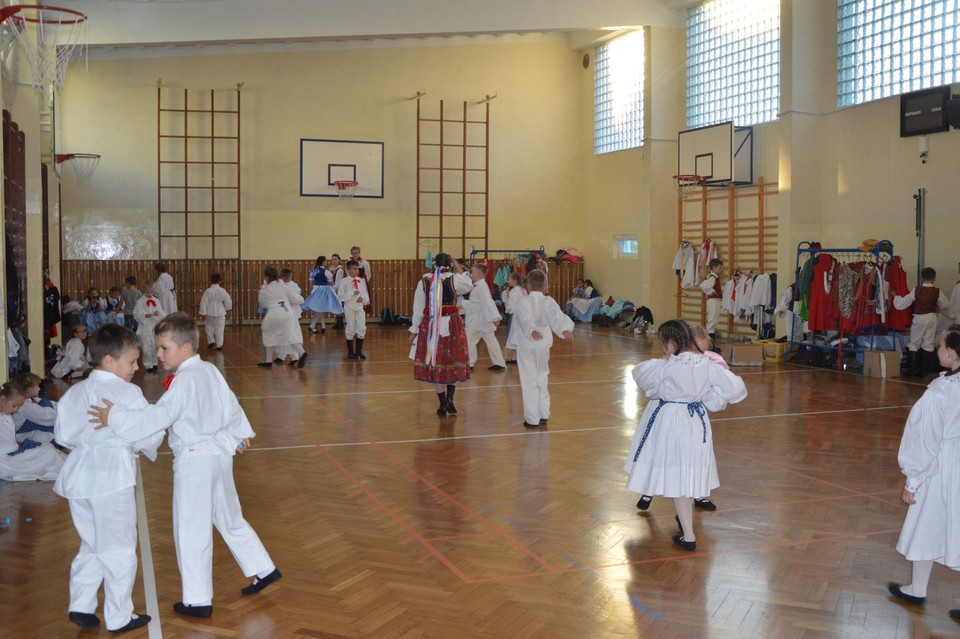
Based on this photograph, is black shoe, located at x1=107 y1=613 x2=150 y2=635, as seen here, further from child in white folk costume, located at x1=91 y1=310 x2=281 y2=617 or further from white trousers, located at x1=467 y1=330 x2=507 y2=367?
white trousers, located at x1=467 y1=330 x2=507 y2=367

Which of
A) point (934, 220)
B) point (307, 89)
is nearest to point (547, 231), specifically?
point (307, 89)

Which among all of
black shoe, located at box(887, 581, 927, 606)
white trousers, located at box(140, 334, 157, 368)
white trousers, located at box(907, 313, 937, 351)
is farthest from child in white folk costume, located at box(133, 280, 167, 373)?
black shoe, located at box(887, 581, 927, 606)

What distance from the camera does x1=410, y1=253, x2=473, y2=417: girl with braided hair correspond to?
9.02 m

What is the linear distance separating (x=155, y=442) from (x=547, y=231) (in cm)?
1806

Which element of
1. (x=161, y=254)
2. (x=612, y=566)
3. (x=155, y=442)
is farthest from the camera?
(x=161, y=254)

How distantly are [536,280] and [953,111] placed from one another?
700 centimetres

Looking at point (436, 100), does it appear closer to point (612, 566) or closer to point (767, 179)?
point (767, 179)

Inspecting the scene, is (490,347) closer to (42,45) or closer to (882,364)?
(882,364)

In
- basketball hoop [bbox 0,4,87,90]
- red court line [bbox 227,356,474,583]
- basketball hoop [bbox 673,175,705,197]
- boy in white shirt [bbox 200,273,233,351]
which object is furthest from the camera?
basketball hoop [bbox 673,175,705,197]

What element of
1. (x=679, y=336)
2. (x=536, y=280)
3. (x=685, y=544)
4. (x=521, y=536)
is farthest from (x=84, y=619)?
(x=536, y=280)

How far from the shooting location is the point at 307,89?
65.3 feet

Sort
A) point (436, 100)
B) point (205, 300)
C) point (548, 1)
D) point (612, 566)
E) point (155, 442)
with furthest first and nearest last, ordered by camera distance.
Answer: point (436, 100) → point (548, 1) → point (205, 300) → point (612, 566) → point (155, 442)

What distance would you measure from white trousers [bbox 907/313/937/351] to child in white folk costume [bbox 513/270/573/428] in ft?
19.0

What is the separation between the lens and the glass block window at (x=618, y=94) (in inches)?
760
